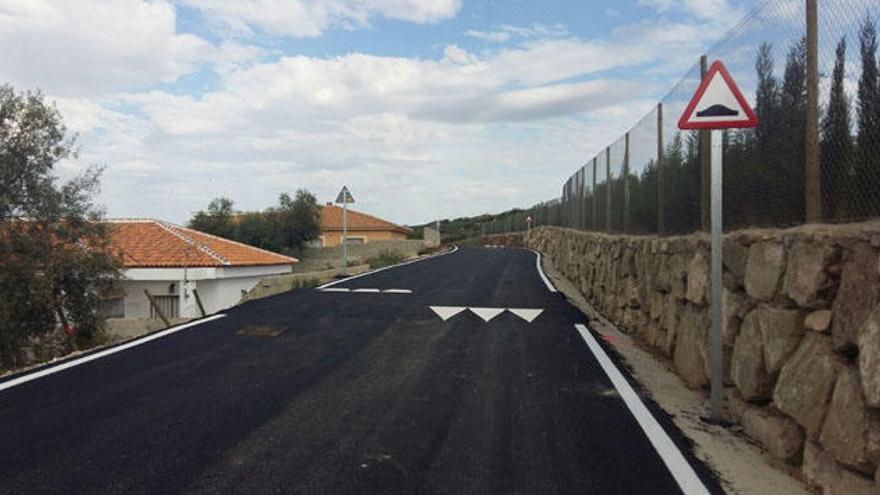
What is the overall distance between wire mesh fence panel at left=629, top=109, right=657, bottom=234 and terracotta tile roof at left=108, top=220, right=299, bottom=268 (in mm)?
18497

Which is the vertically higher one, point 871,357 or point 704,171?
point 704,171

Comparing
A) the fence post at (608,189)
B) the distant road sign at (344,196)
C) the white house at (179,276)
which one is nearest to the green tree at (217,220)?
the white house at (179,276)

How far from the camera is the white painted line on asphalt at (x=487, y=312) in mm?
10492

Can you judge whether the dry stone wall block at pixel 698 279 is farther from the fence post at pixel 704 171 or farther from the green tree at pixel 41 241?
the green tree at pixel 41 241

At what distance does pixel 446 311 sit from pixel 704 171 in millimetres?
5137

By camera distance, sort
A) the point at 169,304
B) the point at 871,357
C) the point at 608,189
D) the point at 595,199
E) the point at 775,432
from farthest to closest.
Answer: the point at 169,304
the point at 595,199
the point at 608,189
the point at 775,432
the point at 871,357

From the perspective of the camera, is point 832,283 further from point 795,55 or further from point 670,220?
point 670,220

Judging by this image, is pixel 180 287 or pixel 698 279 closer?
pixel 698 279

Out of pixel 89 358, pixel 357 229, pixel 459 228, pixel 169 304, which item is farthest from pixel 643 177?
pixel 459 228

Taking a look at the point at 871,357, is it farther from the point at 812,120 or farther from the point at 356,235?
the point at 356,235

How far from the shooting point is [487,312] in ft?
36.3

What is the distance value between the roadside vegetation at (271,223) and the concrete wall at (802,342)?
160ft

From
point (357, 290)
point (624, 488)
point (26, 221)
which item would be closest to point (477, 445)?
point (624, 488)

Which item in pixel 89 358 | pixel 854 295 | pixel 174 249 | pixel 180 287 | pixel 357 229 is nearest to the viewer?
pixel 854 295
